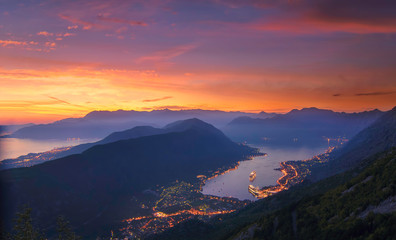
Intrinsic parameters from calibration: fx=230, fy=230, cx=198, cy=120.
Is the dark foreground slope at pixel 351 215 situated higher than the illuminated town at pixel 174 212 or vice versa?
the dark foreground slope at pixel 351 215

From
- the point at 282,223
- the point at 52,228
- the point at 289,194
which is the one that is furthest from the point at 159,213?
the point at 282,223

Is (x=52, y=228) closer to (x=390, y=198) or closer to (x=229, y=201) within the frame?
(x=229, y=201)

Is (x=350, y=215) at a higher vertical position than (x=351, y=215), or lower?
lower

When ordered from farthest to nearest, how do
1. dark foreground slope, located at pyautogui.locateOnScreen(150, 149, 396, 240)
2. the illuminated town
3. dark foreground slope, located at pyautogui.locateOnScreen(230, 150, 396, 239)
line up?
the illuminated town, dark foreground slope, located at pyautogui.locateOnScreen(150, 149, 396, 240), dark foreground slope, located at pyautogui.locateOnScreen(230, 150, 396, 239)

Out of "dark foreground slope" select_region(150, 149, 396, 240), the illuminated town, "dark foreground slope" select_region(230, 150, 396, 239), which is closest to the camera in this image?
"dark foreground slope" select_region(230, 150, 396, 239)

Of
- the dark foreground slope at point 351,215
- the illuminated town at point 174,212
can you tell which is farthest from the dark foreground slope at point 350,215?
the illuminated town at point 174,212

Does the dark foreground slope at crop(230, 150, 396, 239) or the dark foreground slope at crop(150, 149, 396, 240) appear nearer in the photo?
the dark foreground slope at crop(230, 150, 396, 239)

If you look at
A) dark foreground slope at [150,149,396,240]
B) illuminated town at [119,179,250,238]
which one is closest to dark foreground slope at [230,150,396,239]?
dark foreground slope at [150,149,396,240]

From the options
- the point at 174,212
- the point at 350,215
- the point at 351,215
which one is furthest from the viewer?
the point at 174,212

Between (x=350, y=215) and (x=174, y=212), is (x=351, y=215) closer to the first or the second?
(x=350, y=215)

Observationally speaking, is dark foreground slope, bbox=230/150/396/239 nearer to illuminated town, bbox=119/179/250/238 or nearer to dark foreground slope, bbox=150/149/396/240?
dark foreground slope, bbox=150/149/396/240

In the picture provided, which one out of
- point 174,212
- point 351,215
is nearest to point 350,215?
point 351,215

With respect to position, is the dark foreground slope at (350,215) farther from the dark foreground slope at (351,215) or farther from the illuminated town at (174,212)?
the illuminated town at (174,212)
